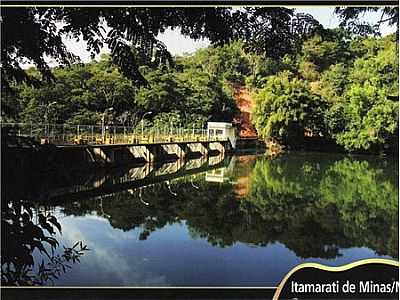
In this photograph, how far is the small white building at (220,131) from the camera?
2750 mm

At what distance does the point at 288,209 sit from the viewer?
258cm

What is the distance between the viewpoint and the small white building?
9.02 feet

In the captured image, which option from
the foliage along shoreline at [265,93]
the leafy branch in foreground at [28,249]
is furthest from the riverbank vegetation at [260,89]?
the leafy branch in foreground at [28,249]

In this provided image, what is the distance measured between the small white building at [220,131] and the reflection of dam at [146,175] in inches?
4.3

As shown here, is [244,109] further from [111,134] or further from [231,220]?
[111,134]

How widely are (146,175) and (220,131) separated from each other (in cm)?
51

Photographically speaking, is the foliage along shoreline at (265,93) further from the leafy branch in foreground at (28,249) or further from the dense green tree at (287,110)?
the leafy branch in foreground at (28,249)

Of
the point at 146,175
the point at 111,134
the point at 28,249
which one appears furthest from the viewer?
the point at 146,175

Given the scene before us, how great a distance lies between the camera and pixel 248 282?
227 centimetres

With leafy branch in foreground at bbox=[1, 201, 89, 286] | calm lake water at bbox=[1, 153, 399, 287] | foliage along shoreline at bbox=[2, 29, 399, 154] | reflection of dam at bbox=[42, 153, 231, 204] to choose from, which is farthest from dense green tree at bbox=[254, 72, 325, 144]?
leafy branch in foreground at bbox=[1, 201, 89, 286]

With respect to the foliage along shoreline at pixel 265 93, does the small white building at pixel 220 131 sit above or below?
below

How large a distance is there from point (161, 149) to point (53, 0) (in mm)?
1032

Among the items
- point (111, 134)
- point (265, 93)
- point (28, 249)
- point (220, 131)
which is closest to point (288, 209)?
point (220, 131)

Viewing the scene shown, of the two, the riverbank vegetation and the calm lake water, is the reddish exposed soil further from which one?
the calm lake water
